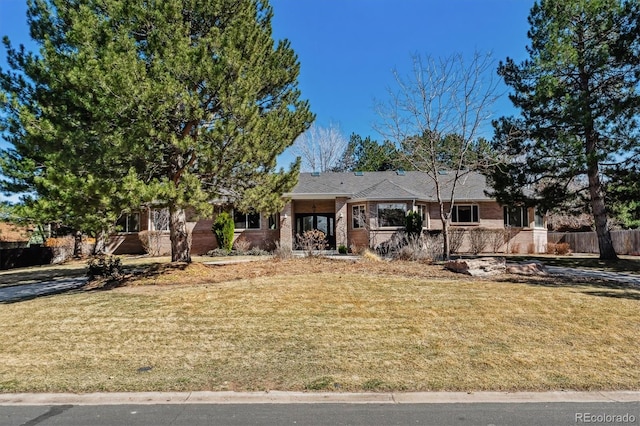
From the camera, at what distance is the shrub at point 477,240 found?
79.2 feet

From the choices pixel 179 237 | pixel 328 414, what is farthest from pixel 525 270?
pixel 179 237

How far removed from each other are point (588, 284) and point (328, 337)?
7.98 m

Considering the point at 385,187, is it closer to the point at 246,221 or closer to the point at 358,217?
the point at 358,217

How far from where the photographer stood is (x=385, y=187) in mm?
24031

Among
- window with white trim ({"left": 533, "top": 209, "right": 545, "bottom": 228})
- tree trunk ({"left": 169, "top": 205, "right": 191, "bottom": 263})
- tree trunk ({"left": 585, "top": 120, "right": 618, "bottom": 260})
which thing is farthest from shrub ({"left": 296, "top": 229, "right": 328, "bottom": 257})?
window with white trim ({"left": 533, "top": 209, "right": 545, "bottom": 228})

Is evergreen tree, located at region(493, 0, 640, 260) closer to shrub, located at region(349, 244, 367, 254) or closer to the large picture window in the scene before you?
shrub, located at region(349, 244, 367, 254)

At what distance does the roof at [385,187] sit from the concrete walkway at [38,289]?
11.2 m

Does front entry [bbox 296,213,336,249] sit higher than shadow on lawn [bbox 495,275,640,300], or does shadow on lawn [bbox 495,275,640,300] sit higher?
front entry [bbox 296,213,336,249]

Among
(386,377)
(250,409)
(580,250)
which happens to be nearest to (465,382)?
(386,377)

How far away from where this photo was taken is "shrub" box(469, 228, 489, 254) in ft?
79.2

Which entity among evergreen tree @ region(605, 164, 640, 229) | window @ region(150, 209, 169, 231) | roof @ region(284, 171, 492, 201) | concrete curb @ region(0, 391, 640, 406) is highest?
roof @ region(284, 171, 492, 201)

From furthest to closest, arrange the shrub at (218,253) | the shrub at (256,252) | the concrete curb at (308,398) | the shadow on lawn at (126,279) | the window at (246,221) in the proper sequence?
1. the window at (246,221)
2. the shrub at (218,253)
3. the shrub at (256,252)
4. the shadow on lawn at (126,279)
5. the concrete curb at (308,398)

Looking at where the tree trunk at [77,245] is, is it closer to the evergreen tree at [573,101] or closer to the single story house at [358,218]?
the single story house at [358,218]

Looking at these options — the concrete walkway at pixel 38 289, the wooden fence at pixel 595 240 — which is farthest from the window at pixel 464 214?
the concrete walkway at pixel 38 289
